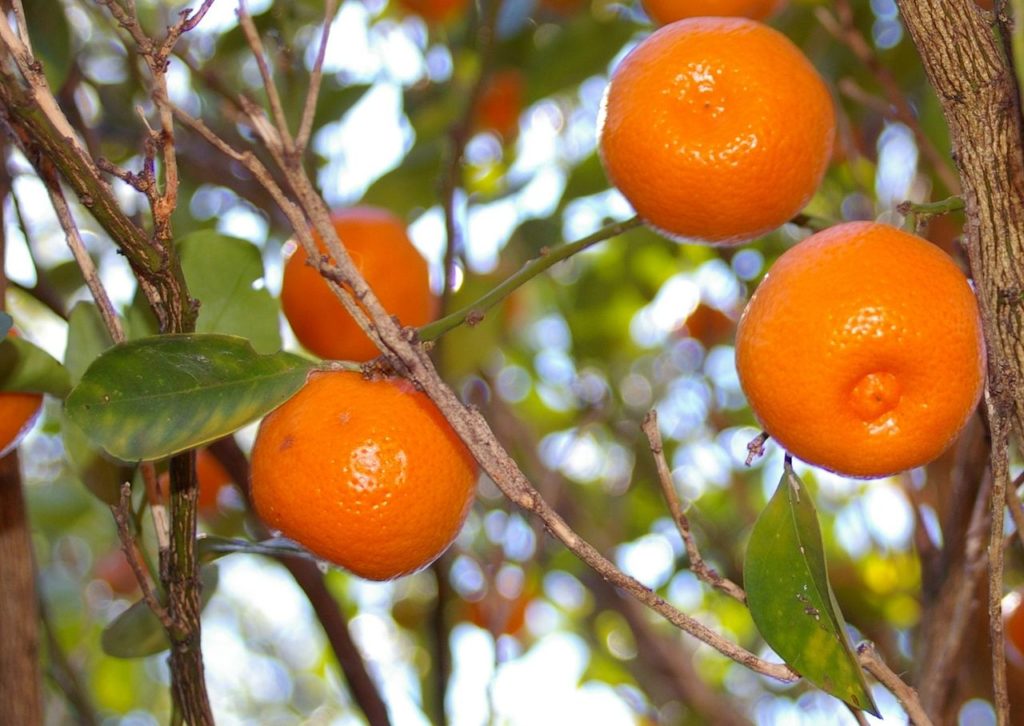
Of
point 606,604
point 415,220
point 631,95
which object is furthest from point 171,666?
point 606,604

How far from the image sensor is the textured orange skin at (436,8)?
4.57 feet

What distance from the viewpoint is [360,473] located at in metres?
0.63

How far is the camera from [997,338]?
539 mm

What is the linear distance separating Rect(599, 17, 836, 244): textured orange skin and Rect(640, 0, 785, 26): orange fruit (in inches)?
4.2

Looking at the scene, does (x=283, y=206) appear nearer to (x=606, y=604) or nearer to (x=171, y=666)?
(x=171, y=666)

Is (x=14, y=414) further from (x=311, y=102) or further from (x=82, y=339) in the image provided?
(x=311, y=102)

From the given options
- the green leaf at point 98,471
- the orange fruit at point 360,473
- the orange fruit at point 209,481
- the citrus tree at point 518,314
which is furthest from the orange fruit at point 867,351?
the orange fruit at point 209,481

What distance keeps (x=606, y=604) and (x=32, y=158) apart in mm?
1055

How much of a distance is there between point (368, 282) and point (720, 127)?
299 millimetres

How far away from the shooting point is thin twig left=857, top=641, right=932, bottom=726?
0.55m

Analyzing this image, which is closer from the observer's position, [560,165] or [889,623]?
[889,623]

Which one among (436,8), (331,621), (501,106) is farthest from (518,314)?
(331,621)

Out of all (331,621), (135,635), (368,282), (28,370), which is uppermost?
(28,370)

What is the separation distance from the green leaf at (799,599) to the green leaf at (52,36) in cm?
68
